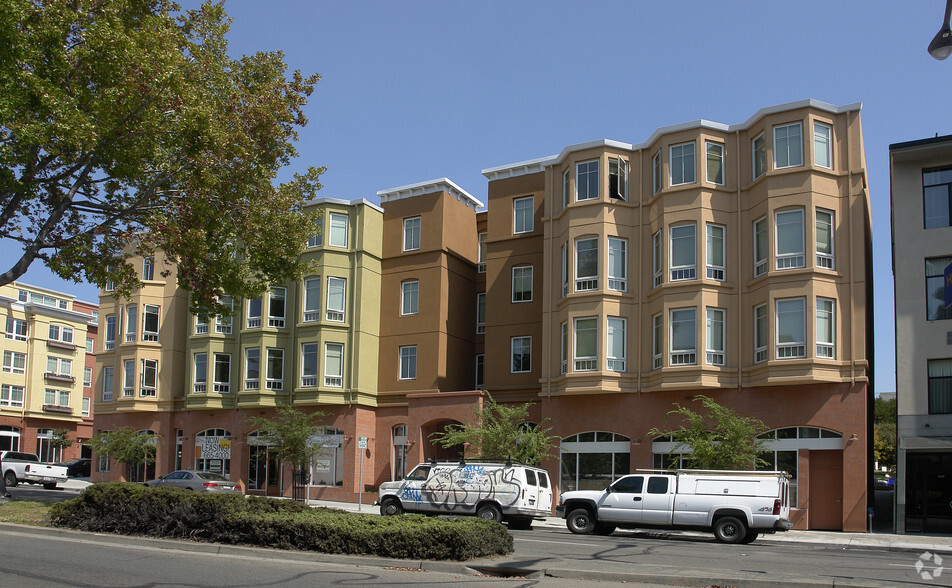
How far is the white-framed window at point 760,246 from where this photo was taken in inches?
1206

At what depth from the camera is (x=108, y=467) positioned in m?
48.0

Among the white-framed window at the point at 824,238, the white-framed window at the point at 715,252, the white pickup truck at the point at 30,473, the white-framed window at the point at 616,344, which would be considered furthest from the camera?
the white pickup truck at the point at 30,473

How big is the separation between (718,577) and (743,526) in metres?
10.4

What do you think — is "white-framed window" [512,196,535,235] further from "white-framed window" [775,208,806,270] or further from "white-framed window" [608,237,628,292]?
"white-framed window" [775,208,806,270]

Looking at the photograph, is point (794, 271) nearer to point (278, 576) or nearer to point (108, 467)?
point (278, 576)

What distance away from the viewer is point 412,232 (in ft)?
137

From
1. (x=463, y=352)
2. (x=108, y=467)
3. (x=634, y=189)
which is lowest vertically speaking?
(x=108, y=467)

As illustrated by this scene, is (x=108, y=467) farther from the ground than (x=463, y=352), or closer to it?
closer to it

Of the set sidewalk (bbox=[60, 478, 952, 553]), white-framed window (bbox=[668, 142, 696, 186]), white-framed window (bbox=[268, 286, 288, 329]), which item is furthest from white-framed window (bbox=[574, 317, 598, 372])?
white-framed window (bbox=[268, 286, 288, 329])

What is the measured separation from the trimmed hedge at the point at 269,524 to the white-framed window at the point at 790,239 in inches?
718

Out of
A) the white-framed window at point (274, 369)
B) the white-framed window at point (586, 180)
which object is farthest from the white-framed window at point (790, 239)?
the white-framed window at point (274, 369)

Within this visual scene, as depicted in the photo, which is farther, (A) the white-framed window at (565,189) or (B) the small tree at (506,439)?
(A) the white-framed window at (565,189)

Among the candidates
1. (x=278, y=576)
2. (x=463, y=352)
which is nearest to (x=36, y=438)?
(x=463, y=352)

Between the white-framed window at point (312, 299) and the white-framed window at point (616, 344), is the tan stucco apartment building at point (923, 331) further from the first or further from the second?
the white-framed window at point (312, 299)
